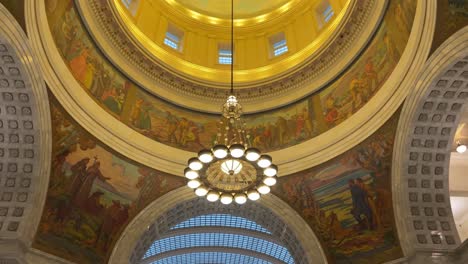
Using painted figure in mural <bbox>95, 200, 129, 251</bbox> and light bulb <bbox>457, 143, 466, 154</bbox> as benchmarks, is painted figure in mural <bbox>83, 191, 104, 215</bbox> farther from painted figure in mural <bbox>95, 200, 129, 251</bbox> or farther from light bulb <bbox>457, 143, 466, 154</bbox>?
light bulb <bbox>457, 143, 466, 154</bbox>

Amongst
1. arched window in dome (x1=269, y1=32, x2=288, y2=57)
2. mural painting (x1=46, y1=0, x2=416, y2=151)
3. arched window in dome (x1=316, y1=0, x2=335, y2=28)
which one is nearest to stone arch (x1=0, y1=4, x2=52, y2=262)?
mural painting (x1=46, y1=0, x2=416, y2=151)

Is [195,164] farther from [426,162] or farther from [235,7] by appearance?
[235,7]

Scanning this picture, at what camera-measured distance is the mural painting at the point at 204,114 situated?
45.1 feet

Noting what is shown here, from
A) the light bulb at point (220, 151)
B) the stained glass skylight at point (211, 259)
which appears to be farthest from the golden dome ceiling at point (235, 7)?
the stained glass skylight at point (211, 259)

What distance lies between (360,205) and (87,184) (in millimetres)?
8218

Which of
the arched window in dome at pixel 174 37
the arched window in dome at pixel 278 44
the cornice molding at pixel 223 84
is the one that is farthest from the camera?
the arched window in dome at pixel 278 44

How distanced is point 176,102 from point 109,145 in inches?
117

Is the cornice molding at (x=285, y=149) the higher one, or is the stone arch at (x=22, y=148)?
the cornice molding at (x=285, y=149)

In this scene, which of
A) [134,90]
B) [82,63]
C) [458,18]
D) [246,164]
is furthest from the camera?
[134,90]

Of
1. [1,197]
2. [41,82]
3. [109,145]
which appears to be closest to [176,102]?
[109,145]

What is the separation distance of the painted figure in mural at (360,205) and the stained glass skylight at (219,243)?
833cm

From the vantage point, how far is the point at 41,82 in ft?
42.0

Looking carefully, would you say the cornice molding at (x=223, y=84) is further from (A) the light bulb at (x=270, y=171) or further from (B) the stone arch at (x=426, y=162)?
(A) the light bulb at (x=270, y=171)

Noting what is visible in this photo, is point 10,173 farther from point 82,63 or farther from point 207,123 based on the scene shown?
point 207,123
